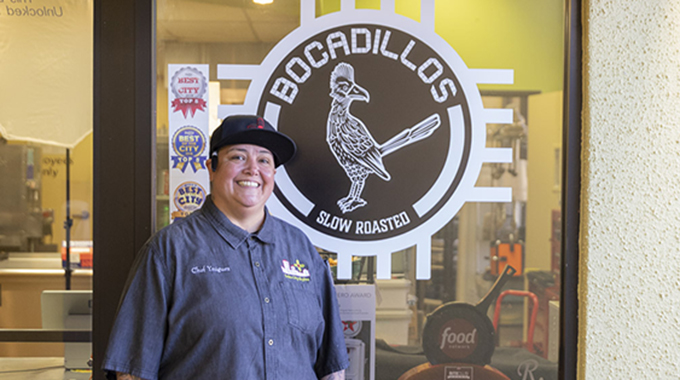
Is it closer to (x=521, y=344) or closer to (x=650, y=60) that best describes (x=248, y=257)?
(x=521, y=344)

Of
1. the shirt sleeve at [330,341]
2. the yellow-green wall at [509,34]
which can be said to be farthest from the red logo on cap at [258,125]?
the yellow-green wall at [509,34]

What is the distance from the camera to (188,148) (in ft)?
6.59

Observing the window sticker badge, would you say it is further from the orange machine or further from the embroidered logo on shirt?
the embroidered logo on shirt

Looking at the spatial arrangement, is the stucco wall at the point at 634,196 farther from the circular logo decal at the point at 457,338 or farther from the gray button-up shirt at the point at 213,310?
the gray button-up shirt at the point at 213,310

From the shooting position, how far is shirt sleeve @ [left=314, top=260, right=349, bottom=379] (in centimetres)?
174

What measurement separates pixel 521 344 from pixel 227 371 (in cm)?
120

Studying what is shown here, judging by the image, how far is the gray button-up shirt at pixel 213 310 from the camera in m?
1.48

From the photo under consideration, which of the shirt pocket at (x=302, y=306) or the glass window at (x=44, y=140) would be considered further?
the glass window at (x=44, y=140)

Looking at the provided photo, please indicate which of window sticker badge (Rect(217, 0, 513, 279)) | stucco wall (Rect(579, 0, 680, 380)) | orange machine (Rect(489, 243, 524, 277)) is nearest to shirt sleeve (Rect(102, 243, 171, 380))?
window sticker badge (Rect(217, 0, 513, 279))

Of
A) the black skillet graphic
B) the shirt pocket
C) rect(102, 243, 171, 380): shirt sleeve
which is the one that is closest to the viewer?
rect(102, 243, 171, 380): shirt sleeve

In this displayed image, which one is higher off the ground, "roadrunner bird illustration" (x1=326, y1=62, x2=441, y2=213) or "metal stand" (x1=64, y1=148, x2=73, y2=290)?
"roadrunner bird illustration" (x1=326, y1=62, x2=441, y2=213)

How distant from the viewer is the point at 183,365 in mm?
1482

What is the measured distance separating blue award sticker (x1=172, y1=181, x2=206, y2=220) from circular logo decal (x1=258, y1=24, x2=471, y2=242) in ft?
1.01

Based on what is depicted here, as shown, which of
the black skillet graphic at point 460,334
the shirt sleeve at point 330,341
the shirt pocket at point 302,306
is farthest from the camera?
the black skillet graphic at point 460,334
